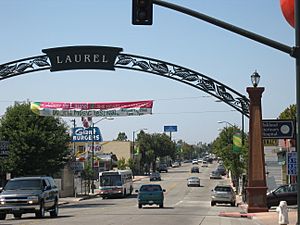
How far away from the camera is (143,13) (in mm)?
17109

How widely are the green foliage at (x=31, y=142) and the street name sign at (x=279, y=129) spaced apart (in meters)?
21.1

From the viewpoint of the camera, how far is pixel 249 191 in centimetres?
3494

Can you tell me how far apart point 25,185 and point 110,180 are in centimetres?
3386

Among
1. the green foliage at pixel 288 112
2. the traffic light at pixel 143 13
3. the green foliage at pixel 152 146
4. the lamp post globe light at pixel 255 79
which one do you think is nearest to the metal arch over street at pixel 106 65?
the lamp post globe light at pixel 255 79

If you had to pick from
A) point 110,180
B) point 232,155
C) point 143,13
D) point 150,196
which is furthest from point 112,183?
point 143,13

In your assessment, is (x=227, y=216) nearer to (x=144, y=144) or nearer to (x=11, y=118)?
(x=11, y=118)

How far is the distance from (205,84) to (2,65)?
481 inches

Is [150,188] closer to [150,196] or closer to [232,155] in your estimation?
[150,196]

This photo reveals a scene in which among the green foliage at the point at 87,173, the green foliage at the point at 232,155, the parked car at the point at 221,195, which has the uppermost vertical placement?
the green foliage at the point at 232,155

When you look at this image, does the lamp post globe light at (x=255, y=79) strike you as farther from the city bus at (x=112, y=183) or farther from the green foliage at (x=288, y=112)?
the green foliage at (x=288, y=112)

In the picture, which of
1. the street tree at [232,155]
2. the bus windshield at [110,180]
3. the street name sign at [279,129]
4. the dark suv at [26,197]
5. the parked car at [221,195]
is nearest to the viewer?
the dark suv at [26,197]

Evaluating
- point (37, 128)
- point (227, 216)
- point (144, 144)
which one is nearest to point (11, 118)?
point (37, 128)

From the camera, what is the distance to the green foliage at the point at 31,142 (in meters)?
48.7

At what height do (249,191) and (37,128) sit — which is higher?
(37,128)
